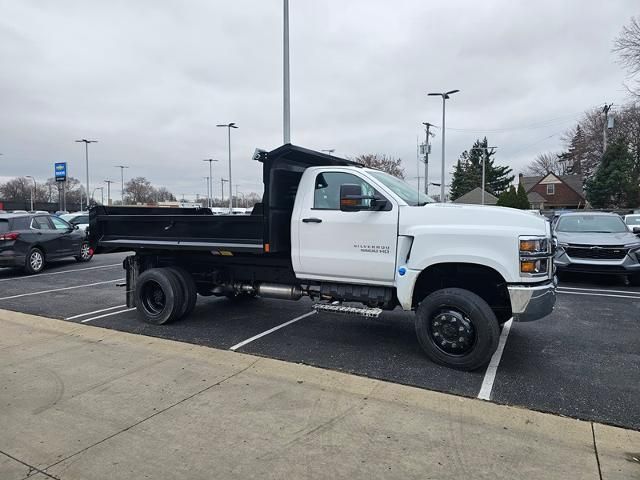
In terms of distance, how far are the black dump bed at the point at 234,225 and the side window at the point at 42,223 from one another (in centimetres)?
712

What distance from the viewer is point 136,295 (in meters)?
6.87

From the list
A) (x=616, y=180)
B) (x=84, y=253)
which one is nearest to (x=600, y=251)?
(x=84, y=253)

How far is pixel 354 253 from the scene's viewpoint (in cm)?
531

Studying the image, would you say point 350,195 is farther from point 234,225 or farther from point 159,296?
point 159,296

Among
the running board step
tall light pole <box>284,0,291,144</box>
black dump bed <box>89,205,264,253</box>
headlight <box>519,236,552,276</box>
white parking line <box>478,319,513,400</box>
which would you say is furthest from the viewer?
tall light pole <box>284,0,291,144</box>

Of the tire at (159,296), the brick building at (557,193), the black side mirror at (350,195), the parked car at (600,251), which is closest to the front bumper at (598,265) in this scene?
the parked car at (600,251)

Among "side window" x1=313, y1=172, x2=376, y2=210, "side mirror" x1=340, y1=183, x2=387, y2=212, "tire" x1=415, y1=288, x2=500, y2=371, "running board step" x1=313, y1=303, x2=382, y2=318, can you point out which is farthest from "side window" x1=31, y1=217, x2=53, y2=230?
"tire" x1=415, y1=288, x2=500, y2=371

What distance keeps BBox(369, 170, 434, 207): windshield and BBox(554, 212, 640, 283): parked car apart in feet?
14.8

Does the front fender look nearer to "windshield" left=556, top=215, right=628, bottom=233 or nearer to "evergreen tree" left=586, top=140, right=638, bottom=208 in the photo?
"windshield" left=556, top=215, right=628, bottom=233

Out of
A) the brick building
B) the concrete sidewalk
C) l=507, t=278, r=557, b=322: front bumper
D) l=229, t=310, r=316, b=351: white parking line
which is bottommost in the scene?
the concrete sidewalk

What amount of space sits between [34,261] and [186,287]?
8101mm

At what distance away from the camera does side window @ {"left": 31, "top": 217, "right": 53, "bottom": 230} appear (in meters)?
12.8

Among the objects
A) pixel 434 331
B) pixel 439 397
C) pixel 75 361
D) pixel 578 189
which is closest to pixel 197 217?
pixel 75 361

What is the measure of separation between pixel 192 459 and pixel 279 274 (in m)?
3.38
